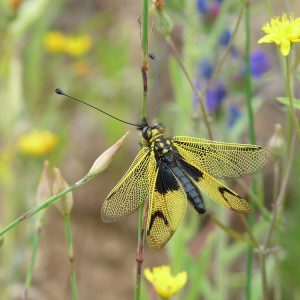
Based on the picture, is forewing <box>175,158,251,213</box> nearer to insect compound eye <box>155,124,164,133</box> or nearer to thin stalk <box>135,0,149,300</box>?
insect compound eye <box>155,124,164,133</box>

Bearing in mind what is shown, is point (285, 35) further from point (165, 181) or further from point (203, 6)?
point (203, 6)

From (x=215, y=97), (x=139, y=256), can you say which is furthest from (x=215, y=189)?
(x=215, y=97)

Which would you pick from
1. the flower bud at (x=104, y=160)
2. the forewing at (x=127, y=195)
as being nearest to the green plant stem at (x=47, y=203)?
the flower bud at (x=104, y=160)

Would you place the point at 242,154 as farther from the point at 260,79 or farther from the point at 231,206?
the point at 260,79

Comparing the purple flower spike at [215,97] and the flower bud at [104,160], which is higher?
the purple flower spike at [215,97]

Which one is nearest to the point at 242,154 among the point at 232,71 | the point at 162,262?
the point at 232,71

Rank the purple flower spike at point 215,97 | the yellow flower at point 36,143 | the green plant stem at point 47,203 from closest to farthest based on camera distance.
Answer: the green plant stem at point 47,203 → the purple flower spike at point 215,97 → the yellow flower at point 36,143

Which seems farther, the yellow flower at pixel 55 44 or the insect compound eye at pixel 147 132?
the yellow flower at pixel 55 44

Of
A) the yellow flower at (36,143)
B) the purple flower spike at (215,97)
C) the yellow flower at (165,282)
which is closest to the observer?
the yellow flower at (165,282)

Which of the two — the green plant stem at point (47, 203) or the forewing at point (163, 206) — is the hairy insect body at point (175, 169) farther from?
the green plant stem at point (47, 203)
